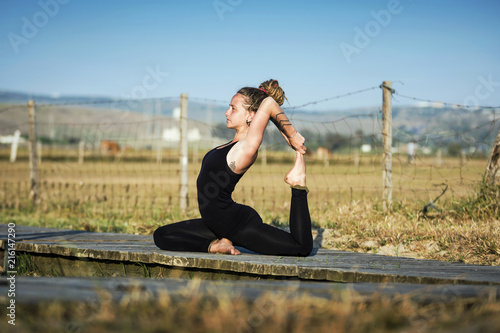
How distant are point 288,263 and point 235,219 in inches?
25.8

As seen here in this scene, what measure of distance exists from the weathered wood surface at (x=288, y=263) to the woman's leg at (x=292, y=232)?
108 mm

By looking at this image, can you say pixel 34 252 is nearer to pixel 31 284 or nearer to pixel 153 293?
pixel 31 284

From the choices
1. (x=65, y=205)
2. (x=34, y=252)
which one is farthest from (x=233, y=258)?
(x=65, y=205)

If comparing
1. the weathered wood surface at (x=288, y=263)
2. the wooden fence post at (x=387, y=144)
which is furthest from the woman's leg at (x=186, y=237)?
the wooden fence post at (x=387, y=144)

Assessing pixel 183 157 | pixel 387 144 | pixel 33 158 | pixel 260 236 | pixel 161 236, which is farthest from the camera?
pixel 33 158

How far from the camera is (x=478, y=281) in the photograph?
2.88m

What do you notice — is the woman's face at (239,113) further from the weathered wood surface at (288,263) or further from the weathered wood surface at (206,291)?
the weathered wood surface at (206,291)

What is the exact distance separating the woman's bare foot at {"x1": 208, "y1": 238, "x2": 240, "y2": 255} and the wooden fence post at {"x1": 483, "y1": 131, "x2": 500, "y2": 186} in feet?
13.1

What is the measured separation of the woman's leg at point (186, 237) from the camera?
13.6ft

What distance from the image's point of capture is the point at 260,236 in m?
4.01

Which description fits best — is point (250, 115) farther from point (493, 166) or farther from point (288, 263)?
point (493, 166)

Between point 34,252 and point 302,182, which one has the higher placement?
point 302,182

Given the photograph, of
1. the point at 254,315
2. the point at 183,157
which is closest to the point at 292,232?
the point at 254,315

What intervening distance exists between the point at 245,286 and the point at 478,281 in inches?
54.0
